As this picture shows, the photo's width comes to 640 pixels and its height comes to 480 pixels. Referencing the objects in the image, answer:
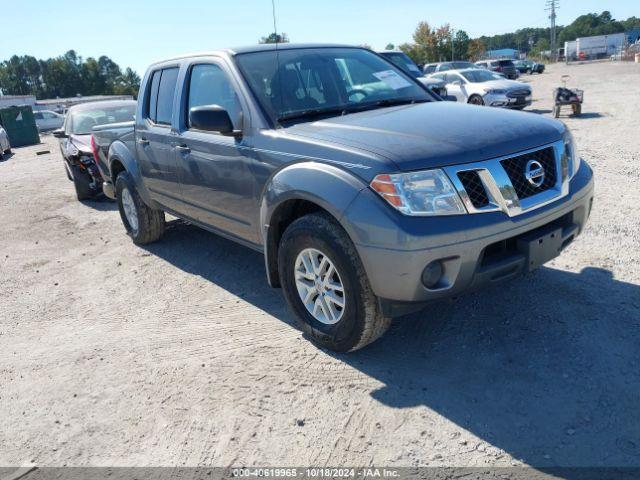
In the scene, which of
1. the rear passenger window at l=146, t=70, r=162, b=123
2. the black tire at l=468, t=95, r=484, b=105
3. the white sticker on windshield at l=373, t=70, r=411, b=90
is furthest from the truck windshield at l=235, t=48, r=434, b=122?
the black tire at l=468, t=95, r=484, b=105

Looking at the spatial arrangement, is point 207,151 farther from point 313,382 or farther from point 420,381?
point 420,381

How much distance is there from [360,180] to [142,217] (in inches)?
149

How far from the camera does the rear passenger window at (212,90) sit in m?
3.95

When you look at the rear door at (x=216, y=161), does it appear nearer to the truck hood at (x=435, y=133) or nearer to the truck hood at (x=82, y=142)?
the truck hood at (x=435, y=133)

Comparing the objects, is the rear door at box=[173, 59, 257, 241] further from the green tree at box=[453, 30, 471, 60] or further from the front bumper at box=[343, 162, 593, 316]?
the green tree at box=[453, 30, 471, 60]

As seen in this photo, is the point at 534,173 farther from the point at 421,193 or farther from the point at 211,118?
the point at 211,118

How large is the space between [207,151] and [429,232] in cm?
216

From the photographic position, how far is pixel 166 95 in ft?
16.3

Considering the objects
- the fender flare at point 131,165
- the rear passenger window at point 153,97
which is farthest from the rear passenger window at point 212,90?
the fender flare at point 131,165

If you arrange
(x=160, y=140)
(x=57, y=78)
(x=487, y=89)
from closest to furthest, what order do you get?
1. (x=160, y=140)
2. (x=487, y=89)
3. (x=57, y=78)

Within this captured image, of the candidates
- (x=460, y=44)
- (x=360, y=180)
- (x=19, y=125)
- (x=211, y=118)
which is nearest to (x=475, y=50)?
(x=460, y=44)

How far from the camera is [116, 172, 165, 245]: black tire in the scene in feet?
19.3

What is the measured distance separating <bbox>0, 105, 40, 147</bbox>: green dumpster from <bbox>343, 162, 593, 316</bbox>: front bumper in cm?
2631

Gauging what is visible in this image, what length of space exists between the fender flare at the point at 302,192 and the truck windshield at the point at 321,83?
0.55m
